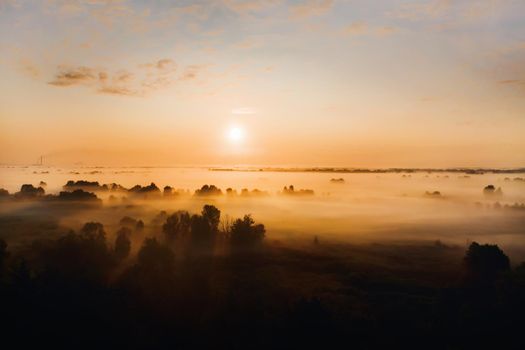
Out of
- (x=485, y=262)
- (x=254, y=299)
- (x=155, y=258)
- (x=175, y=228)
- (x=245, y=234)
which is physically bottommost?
(x=254, y=299)

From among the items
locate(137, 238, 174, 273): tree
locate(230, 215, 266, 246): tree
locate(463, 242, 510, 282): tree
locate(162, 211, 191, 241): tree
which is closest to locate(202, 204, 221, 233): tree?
locate(162, 211, 191, 241): tree

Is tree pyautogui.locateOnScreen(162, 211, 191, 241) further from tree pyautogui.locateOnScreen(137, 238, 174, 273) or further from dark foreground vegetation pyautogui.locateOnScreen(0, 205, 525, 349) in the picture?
tree pyautogui.locateOnScreen(137, 238, 174, 273)

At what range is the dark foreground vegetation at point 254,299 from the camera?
145 feet

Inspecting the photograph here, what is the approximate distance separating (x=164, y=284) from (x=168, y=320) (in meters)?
9.54

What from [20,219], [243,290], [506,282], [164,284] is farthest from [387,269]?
[20,219]

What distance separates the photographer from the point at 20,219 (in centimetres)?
14150

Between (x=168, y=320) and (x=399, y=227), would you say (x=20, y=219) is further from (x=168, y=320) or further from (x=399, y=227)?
(x=399, y=227)

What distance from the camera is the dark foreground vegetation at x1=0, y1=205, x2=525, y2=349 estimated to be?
44.3 m

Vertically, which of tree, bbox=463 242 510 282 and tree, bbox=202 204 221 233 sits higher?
tree, bbox=202 204 221 233

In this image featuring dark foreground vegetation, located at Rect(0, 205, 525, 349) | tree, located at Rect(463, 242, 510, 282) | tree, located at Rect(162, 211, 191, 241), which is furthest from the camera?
tree, located at Rect(162, 211, 191, 241)

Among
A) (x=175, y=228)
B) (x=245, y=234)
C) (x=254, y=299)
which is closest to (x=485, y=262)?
(x=254, y=299)

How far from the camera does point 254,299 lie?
2190 inches

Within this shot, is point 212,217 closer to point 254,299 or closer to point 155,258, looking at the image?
point 155,258

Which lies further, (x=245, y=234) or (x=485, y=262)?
(x=245, y=234)
